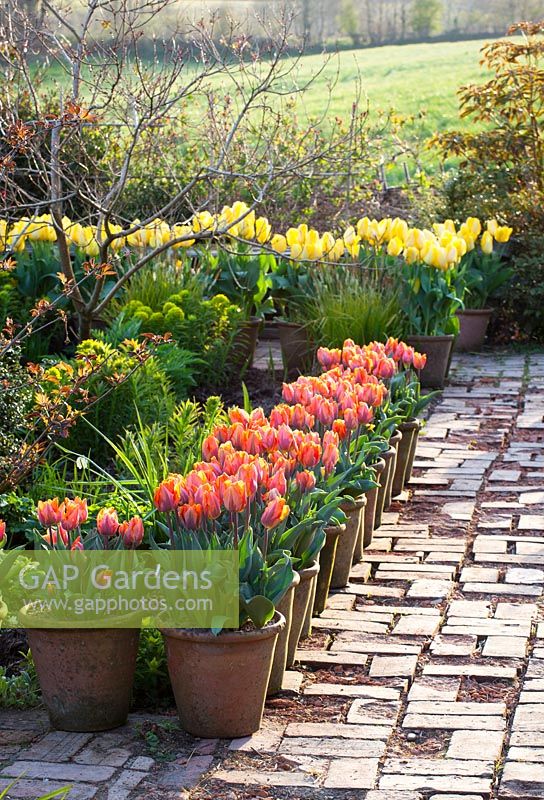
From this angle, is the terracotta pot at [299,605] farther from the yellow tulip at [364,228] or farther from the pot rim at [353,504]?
the yellow tulip at [364,228]

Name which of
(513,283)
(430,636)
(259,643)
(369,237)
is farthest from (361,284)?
(259,643)

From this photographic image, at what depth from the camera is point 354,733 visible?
349cm

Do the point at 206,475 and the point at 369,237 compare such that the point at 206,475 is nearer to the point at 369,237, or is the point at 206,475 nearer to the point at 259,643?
the point at 259,643

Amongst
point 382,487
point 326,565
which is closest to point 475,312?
→ point 382,487

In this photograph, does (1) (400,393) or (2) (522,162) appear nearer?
(1) (400,393)

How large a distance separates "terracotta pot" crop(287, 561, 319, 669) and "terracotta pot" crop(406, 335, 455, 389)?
4.49m

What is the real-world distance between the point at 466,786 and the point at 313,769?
0.45m

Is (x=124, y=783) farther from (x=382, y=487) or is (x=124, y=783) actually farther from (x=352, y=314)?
(x=352, y=314)

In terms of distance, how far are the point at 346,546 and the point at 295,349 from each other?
12.0 ft

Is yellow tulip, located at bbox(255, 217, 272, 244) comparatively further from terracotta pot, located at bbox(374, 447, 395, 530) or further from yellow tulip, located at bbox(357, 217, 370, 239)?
terracotta pot, located at bbox(374, 447, 395, 530)

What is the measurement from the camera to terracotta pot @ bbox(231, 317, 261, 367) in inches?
318

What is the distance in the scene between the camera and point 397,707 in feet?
12.1

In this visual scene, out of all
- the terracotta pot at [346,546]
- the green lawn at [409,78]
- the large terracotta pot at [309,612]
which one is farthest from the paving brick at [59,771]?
the green lawn at [409,78]

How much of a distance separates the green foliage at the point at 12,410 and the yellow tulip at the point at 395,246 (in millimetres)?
3840
